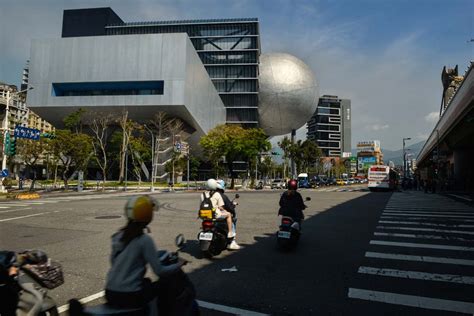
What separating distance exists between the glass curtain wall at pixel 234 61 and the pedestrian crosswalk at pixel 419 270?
263 ft

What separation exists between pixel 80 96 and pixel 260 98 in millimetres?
49865

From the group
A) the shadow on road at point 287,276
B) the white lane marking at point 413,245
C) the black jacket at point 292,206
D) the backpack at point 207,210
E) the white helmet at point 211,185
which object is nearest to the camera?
the shadow on road at point 287,276

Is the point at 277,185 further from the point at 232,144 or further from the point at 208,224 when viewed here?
the point at 208,224

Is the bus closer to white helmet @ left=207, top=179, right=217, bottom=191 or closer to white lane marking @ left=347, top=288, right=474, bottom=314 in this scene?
white helmet @ left=207, top=179, right=217, bottom=191

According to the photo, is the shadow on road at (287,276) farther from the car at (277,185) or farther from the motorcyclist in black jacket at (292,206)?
the car at (277,185)

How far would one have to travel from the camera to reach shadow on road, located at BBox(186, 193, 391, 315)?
4824 millimetres

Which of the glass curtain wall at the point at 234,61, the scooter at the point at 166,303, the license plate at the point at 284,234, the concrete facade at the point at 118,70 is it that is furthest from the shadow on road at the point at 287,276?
the glass curtain wall at the point at 234,61

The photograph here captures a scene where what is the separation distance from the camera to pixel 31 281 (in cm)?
346

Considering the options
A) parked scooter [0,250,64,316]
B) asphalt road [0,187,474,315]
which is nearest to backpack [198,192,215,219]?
asphalt road [0,187,474,315]

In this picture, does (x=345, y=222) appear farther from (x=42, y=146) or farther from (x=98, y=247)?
(x=42, y=146)

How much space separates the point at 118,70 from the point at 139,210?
6125cm

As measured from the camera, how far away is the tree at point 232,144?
47.7m

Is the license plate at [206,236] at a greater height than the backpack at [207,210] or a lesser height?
lesser

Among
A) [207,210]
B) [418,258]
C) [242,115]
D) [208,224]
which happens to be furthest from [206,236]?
[242,115]
